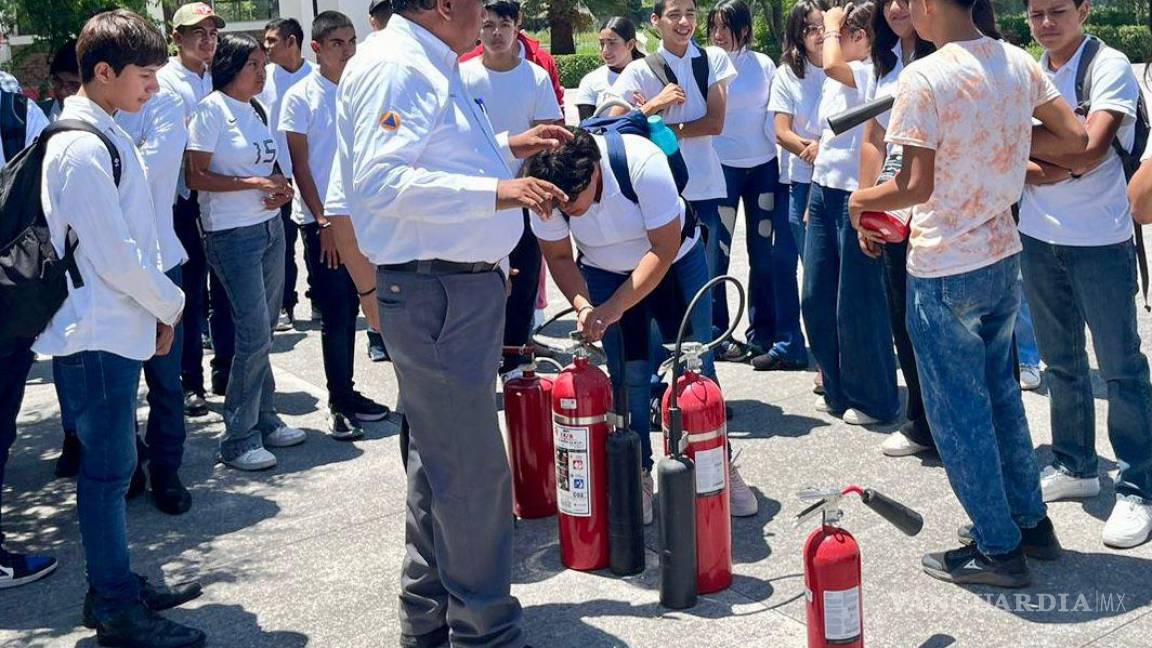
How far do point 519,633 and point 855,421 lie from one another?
2752 millimetres

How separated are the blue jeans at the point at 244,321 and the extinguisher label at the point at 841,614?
10.9ft

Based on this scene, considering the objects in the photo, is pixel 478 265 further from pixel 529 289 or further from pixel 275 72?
pixel 275 72

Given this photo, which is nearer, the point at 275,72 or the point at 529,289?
the point at 529,289

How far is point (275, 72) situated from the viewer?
8.52 meters

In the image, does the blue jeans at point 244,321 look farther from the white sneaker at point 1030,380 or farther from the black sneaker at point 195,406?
the white sneaker at point 1030,380

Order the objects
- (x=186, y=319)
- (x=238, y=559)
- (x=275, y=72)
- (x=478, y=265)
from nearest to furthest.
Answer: (x=478, y=265), (x=238, y=559), (x=186, y=319), (x=275, y=72)

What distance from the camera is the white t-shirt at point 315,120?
22.3 ft

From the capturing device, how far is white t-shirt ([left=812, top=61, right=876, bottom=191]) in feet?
20.5

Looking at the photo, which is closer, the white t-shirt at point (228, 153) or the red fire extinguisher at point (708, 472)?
the red fire extinguisher at point (708, 472)

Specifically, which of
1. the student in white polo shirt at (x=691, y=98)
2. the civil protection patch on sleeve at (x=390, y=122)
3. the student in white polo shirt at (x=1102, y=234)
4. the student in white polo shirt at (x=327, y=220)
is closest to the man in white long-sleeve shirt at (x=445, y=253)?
the civil protection patch on sleeve at (x=390, y=122)

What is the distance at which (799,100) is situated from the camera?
284 inches

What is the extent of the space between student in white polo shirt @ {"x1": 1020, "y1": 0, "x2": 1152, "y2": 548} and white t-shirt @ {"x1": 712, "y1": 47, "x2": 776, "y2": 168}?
270 cm

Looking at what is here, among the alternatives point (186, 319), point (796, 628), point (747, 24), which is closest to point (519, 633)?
point (796, 628)

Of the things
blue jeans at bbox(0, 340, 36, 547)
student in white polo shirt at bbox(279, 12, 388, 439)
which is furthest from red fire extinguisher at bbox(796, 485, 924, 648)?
student in white polo shirt at bbox(279, 12, 388, 439)
